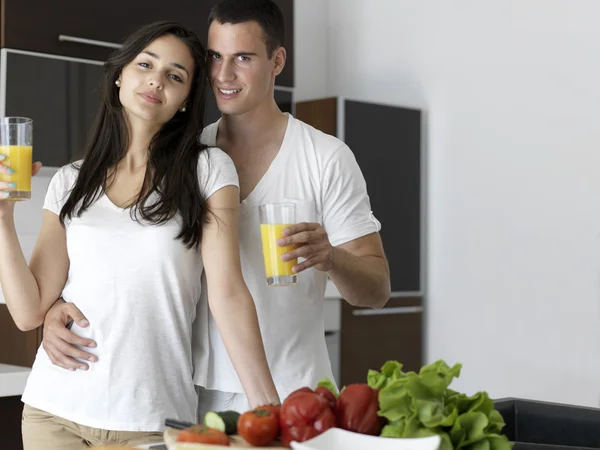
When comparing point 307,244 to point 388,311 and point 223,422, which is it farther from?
point 388,311

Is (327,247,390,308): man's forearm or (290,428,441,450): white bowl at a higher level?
(327,247,390,308): man's forearm

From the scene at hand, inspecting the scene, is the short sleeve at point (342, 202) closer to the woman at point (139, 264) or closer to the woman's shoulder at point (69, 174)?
the woman at point (139, 264)

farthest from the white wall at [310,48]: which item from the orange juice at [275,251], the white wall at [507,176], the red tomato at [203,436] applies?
the red tomato at [203,436]

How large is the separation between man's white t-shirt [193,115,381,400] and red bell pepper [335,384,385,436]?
79 cm

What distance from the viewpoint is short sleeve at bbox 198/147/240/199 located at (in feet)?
5.96

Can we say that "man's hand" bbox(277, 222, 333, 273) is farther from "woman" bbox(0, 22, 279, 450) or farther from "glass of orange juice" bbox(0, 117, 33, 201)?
"glass of orange juice" bbox(0, 117, 33, 201)

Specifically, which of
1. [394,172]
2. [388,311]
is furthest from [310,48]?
[388,311]

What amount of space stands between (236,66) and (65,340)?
0.68 meters

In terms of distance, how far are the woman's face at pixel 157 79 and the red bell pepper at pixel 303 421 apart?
92 cm

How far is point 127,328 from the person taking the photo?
5.65 feet

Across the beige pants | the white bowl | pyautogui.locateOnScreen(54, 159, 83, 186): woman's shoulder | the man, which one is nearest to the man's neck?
the man

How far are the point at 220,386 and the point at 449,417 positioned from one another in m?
0.88

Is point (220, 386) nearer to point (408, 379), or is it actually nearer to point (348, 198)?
point (348, 198)

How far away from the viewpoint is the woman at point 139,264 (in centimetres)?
172
